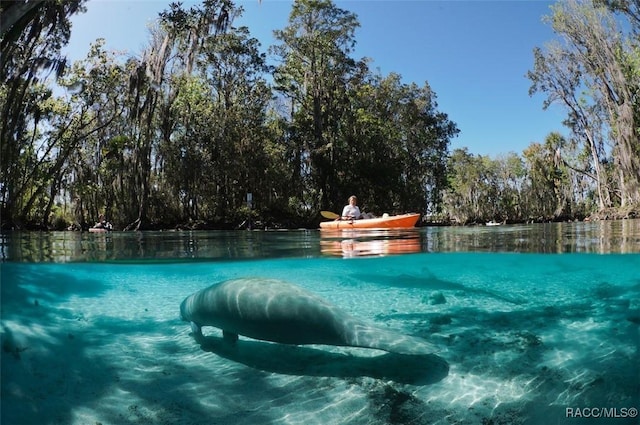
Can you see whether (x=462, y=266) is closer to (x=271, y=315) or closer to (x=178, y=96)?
(x=271, y=315)

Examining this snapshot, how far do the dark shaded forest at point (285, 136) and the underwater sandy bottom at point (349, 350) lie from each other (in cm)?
971

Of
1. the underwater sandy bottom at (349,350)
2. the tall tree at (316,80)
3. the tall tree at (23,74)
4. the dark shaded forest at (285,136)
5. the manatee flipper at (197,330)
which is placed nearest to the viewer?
the underwater sandy bottom at (349,350)

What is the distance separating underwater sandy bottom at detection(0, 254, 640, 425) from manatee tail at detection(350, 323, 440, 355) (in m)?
0.71

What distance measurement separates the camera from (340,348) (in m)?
6.33

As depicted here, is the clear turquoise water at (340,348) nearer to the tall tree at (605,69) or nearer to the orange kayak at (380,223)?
the orange kayak at (380,223)

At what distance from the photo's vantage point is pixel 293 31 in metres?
31.8

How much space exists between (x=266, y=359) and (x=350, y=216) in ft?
37.4

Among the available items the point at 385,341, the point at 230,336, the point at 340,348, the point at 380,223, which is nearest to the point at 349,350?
the point at 340,348

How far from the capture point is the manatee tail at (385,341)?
484 cm

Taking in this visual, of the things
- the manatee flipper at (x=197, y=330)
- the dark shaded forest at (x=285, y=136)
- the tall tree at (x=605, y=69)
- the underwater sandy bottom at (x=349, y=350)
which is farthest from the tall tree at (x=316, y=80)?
the manatee flipper at (x=197, y=330)

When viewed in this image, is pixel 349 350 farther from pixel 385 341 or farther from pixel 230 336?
pixel 230 336

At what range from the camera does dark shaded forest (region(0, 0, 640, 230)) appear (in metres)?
22.0

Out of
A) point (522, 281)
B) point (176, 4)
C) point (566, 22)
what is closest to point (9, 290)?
point (522, 281)

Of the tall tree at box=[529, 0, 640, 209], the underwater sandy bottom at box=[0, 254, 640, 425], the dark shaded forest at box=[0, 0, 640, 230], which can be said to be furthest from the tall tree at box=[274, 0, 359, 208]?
the underwater sandy bottom at box=[0, 254, 640, 425]
